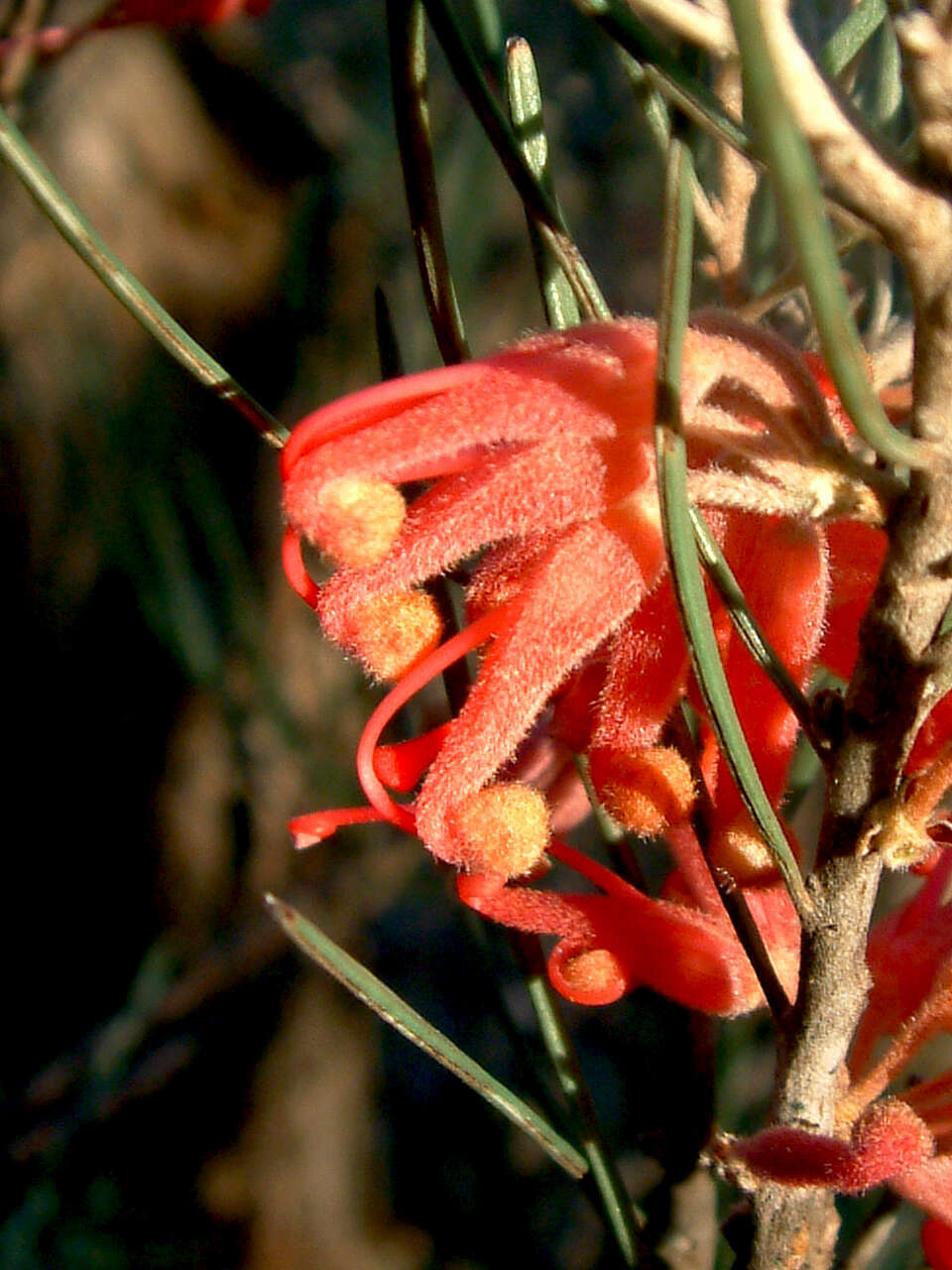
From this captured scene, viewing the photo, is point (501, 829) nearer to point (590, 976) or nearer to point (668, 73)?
point (590, 976)

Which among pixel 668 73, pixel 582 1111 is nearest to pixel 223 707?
pixel 582 1111

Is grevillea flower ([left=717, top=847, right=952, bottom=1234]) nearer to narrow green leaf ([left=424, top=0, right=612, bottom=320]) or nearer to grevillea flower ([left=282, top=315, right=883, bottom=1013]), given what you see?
grevillea flower ([left=282, top=315, right=883, bottom=1013])

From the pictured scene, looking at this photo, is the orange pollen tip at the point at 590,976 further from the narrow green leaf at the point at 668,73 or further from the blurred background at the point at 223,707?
the blurred background at the point at 223,707

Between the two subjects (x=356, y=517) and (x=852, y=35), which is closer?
(x=356, y=517)

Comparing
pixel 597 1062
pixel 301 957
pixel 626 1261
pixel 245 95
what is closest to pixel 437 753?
pixel 626 1261


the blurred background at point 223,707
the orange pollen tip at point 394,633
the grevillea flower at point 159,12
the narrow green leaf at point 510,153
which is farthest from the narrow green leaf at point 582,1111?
the blurred background at point 223,707

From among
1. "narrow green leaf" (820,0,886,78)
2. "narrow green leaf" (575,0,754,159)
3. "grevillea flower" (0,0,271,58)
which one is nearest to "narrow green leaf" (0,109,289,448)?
"narrow green leaf" (575,0,754,159)
